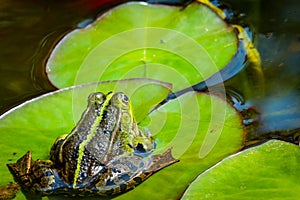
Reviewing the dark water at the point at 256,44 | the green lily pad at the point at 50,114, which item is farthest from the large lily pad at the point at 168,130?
the dark water at the point at 256,44

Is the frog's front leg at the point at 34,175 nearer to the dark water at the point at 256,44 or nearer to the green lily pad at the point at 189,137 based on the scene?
the green lily pad at the point at 189,137

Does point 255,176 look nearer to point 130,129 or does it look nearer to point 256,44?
point 130,129

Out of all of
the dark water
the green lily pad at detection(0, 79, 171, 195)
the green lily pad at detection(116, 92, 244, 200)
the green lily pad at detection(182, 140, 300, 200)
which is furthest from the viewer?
the dark water

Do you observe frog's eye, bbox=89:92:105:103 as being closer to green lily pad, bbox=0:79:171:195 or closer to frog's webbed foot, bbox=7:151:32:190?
green lily pad, bbox=0:79:171:195

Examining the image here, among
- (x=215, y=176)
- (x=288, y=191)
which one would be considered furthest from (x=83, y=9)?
(x=288, y=191)

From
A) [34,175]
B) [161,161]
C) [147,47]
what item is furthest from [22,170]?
[147,47]

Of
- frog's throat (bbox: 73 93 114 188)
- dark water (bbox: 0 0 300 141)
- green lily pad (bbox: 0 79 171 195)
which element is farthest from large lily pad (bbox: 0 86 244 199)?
dark water (bbox: 0 0 300 141)
